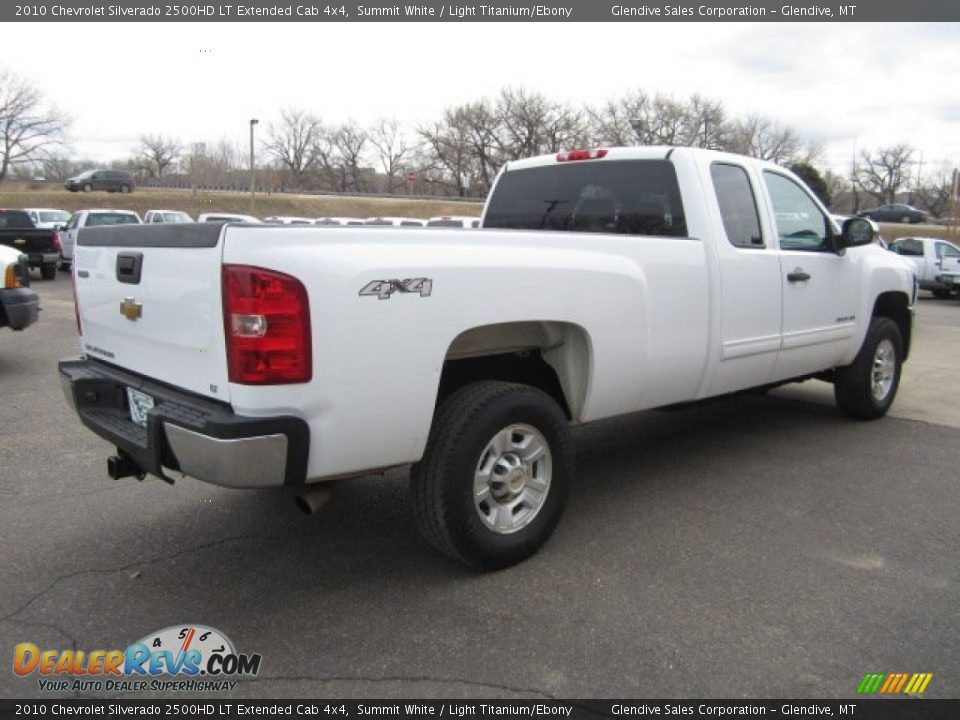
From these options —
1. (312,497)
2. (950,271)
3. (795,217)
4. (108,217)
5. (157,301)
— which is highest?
(795,217)

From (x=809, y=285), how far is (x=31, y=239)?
19.7 metres

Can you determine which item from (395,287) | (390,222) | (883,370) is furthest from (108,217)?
(395,287)

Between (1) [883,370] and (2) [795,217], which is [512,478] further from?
(1) [883,370]

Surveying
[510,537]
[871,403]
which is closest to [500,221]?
[510,537]

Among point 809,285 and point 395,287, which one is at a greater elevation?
point 395,287

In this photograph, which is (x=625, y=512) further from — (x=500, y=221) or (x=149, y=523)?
(x=149, y=523)

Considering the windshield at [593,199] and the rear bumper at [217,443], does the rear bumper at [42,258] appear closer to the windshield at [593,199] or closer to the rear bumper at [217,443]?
the windshield at [593,199]

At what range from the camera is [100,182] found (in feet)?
168

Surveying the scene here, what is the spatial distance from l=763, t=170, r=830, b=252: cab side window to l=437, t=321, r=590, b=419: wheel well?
2103 mm

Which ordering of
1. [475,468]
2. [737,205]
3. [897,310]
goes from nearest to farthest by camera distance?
[475,468]
[737,205]
[897,310]

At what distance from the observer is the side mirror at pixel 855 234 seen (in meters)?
5.47

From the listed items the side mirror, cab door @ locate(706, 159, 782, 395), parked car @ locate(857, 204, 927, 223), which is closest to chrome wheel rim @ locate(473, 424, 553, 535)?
cab door @ locate(706, 159, 782, 395)

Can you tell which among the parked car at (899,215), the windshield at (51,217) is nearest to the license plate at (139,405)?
the windshield at (51,217)

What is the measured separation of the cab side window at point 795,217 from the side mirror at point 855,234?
0.35 ft
